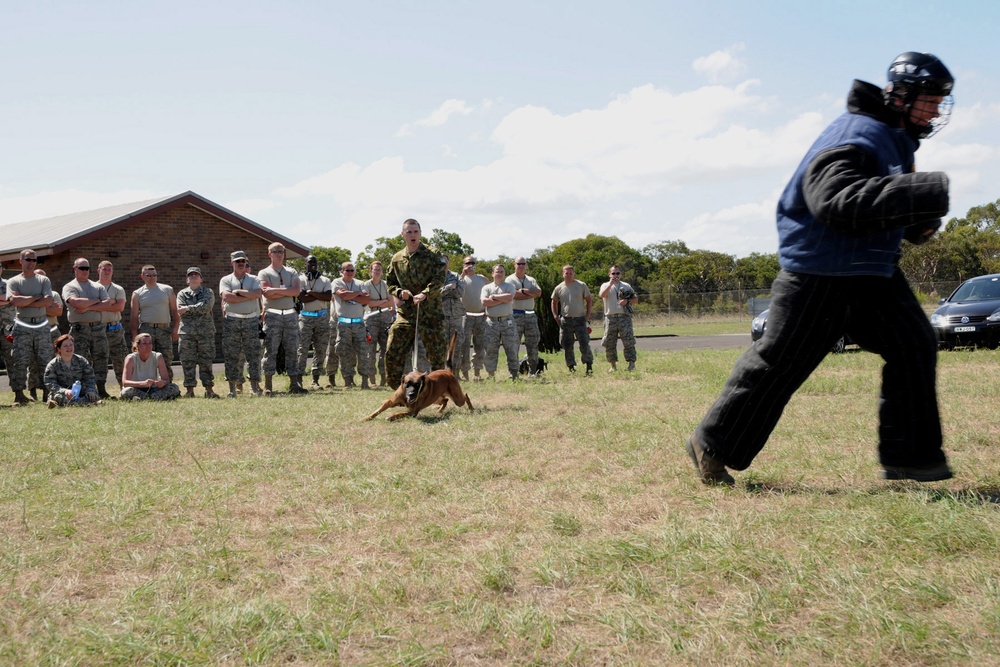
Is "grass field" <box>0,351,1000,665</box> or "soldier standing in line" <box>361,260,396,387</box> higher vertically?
"soldier standing in line" <box>361,260,396,387</box>

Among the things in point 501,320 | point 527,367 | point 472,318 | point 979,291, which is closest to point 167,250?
point 472,318

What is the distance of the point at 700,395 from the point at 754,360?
507cm

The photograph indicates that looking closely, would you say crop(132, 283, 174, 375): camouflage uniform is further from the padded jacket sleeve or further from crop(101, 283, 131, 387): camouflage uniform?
the padded jacket sleeve

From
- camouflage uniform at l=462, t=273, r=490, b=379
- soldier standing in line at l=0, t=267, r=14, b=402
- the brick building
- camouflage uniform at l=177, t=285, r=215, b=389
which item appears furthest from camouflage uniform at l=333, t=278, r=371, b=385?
the brick building

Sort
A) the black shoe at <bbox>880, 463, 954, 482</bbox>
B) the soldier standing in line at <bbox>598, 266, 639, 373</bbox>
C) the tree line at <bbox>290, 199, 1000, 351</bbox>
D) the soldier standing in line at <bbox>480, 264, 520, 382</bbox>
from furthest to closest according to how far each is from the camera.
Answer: the tree line at <bbox>290, 199, 1000, 351</bbox> → the soldier standing in line at <bbox>598, 266, 639, 373</bbox> → the soldier standing in line at <bbox>480, 264, 520, 382</bbox> → the black shoe at <bbox>880, 463, 954, 482</bbox>

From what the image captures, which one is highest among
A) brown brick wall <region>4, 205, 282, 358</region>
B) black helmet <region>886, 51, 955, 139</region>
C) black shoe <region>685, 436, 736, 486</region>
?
brown brick wall <region>4, 205, 282, 358</region>

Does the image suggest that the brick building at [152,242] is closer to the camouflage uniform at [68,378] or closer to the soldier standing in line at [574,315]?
the camouflage uniform at [68,378]

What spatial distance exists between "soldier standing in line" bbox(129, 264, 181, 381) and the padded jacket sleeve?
10.0m

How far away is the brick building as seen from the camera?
871 inches

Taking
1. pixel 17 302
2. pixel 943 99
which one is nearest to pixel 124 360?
pixel 17 302

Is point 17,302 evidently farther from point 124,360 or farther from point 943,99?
point 943,99

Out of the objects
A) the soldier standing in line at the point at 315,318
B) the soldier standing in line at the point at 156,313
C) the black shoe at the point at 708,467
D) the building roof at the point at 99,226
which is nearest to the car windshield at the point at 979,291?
the soldier standing in line at the point at 315,318

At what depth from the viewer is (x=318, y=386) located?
42.9 feet

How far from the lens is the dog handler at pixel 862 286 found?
3.93m
